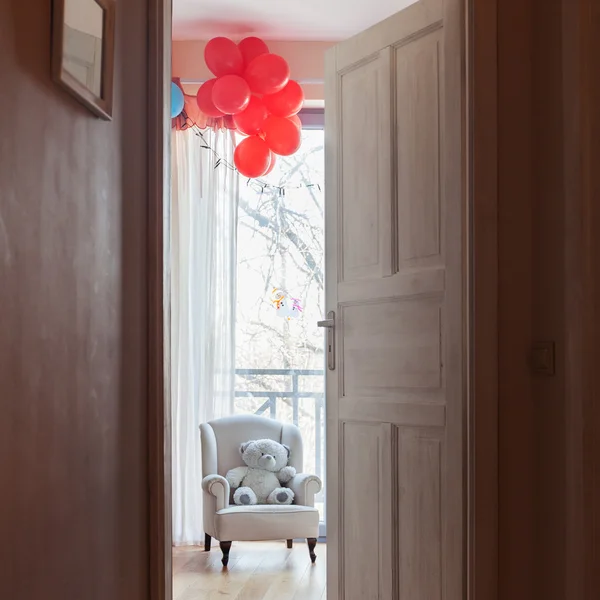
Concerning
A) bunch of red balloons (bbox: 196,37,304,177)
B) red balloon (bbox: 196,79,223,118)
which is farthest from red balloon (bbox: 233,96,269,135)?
red balloon (bbox: 196,79,223,118)

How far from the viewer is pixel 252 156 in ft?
13.3

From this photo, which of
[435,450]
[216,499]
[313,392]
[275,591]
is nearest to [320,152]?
[313,392]

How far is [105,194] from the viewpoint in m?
1.69

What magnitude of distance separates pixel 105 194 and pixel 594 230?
3.78 feet

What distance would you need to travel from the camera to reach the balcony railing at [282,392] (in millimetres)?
4820

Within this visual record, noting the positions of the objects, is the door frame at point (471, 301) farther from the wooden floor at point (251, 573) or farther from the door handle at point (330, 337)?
the wooden floor at point (251, 573)

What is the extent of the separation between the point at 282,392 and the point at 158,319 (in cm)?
294

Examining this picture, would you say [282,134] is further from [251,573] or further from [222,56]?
[251,573]

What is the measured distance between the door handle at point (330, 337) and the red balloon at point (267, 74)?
154 cm

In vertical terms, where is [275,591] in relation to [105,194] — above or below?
below

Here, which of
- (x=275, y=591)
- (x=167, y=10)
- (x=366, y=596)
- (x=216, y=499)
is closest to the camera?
(x=167, y=10)

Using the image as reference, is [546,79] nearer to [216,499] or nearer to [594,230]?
[594,230]

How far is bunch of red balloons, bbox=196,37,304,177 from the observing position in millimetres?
3828

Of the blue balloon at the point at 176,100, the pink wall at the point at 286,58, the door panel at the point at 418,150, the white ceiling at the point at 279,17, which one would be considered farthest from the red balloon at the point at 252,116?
the door panel at the point at 418,150
